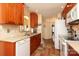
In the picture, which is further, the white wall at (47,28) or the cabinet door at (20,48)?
the white wall at (47,28)

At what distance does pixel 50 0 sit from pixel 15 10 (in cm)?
269

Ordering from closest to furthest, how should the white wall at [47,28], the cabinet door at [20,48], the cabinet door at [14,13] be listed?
1. the cabinet door at [20,48]
2. the cabinet door at [14,13]
3. the white wall at [47,28]

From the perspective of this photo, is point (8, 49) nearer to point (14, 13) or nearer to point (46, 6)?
point (14, 13)

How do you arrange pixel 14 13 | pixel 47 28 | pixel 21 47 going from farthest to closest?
pixel 47 28
pixel 14 13
pixel 21 47

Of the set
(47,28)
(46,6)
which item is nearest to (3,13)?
(46,6)

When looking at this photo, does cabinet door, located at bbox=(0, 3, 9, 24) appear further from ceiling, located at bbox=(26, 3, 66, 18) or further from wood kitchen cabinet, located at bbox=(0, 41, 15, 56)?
ceiling, located at bbox=(26, 3, 66, 18)

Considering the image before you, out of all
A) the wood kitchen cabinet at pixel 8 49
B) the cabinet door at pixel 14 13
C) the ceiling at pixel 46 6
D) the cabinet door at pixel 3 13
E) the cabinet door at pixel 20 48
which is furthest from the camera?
the ceiling at pixel 46 6

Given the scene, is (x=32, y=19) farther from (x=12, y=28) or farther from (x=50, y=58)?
(x=50, y=58)

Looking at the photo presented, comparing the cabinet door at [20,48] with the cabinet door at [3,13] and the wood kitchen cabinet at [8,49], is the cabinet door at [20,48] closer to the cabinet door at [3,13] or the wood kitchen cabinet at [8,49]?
the wood kitchen cabinet at [8,49]

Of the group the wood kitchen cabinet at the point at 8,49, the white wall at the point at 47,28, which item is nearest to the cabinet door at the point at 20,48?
the wood kitchen cabinet at the point at 8,49

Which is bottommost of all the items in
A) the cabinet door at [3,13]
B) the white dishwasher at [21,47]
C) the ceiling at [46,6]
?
the white dishwasher at [21,47]

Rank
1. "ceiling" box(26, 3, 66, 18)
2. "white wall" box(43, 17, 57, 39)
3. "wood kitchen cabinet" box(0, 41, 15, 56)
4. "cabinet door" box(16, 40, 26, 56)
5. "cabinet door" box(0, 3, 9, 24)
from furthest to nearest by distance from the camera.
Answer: "white wall" box(43, 17, 57, 39)
"ceiling" box(26, 3, 66, 18)
"cabinet door" box(0, 3, 9, 24)
"cabinet door" box(16, 40, 26, 56)
"wood kitchen cabinet" box(0, 41, 15, 56)

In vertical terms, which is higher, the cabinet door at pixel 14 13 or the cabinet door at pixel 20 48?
the cabinet door at pixel 14 13

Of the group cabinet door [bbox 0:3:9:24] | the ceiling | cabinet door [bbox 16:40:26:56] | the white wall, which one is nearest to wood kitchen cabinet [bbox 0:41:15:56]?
cabinet door [bbox 16:40:26:56]
